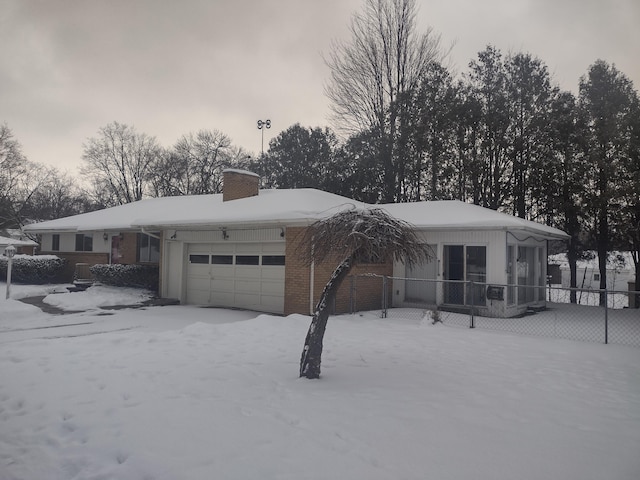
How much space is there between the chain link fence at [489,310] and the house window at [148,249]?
937 centimetres

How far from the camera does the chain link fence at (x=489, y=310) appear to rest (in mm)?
10719

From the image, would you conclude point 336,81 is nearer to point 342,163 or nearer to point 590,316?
point 342,163

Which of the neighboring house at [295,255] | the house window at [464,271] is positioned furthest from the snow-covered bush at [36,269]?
the house window at [464,271]

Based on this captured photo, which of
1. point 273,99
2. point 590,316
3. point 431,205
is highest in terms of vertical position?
point 273,99

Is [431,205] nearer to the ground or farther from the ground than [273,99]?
nearer to the ground

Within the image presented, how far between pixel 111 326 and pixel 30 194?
113 ft

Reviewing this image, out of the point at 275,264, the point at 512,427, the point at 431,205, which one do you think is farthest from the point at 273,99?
the point at 512,427

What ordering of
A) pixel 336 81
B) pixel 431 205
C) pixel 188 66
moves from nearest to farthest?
1. pixel 188 66
2. pixel 431 205
3. pixel 336 81

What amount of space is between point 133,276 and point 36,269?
6.33m

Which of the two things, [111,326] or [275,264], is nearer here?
[111,326]

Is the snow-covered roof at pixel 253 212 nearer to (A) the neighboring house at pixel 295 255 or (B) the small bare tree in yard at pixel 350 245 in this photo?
(A) the neighboring house at pixel 295 255

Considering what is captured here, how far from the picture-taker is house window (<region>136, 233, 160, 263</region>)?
18.1 metres

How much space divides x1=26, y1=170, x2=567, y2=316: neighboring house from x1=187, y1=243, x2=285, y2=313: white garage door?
0.03 m

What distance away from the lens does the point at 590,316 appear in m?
13.8
